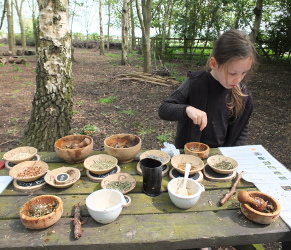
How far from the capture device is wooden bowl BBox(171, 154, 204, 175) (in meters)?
1.54

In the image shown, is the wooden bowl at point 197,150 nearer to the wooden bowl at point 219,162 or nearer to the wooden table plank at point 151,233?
the wooden bowl at point 219,162

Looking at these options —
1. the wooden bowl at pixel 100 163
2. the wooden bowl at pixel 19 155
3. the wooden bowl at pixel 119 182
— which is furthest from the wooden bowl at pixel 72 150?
the wooden bowl at pixel 119 182

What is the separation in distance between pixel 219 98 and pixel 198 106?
0.21m

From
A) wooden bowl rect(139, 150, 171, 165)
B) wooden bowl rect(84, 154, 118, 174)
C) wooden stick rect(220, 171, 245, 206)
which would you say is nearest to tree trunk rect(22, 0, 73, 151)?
wooden bowl rect(84, 154, 118, 174)

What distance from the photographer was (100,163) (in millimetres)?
1619

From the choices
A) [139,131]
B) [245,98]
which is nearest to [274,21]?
[139,131]

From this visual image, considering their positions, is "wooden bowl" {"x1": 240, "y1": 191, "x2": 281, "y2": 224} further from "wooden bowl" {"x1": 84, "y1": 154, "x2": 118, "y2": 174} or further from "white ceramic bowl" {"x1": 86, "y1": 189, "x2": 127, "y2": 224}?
"wooden bowl" {"x1": 84, "y1": 154, "x2": 118, "y2": 174}

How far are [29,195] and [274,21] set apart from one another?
12417mm

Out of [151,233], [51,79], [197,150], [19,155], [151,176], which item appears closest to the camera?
[151,233]

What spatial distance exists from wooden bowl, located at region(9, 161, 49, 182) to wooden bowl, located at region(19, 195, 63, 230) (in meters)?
0.25

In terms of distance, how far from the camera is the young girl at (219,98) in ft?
5.75

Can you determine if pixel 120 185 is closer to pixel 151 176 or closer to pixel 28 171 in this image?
pixel 151 176

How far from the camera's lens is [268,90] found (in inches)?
262

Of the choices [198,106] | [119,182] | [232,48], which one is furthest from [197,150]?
[232,48]
